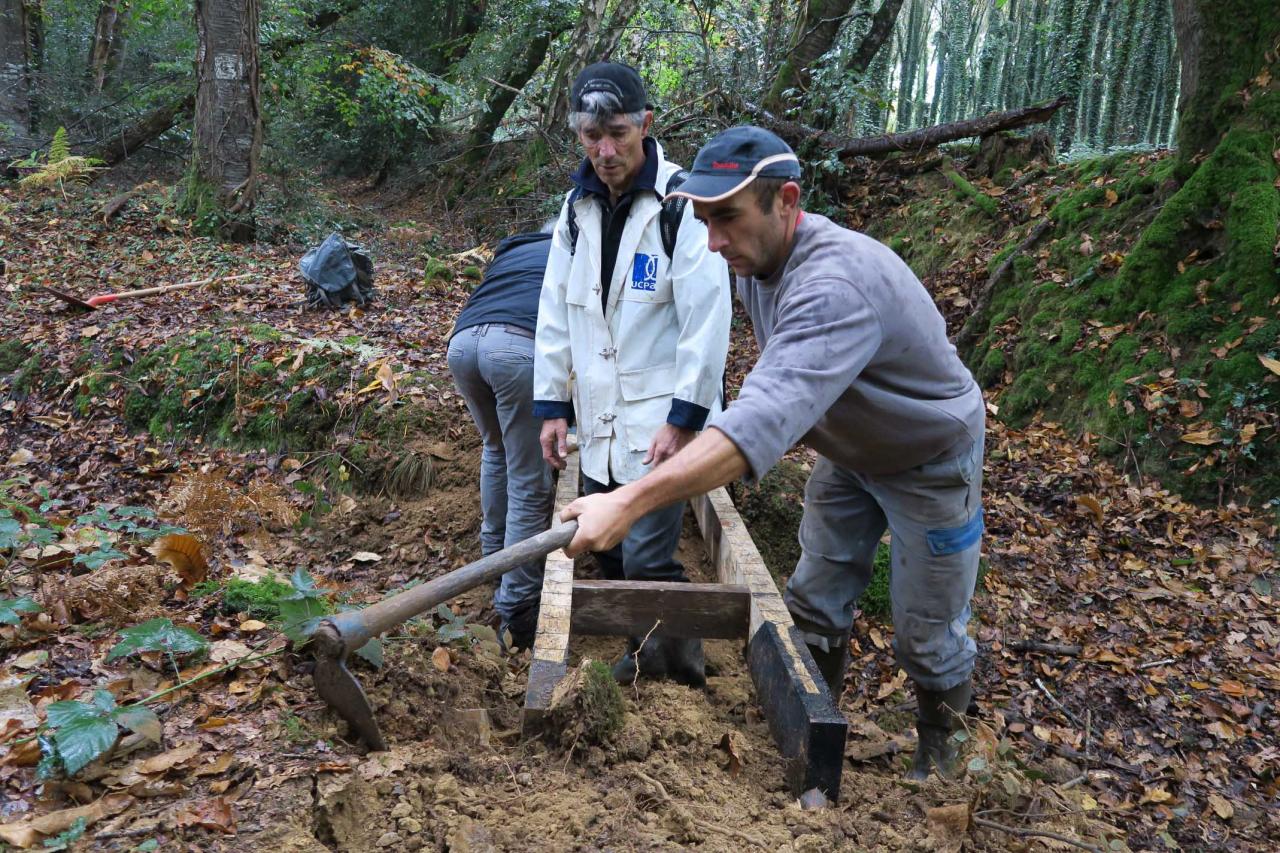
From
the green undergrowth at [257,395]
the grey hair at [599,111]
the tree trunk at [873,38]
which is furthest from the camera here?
the tree trunk at [873,38]

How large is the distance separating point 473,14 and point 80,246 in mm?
9139

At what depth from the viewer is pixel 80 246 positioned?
973cm

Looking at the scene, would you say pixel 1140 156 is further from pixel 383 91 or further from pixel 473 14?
pixel 473 14

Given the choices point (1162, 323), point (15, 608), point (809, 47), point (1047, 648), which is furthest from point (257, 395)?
point (809, 47)

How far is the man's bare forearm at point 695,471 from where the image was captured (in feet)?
6.88

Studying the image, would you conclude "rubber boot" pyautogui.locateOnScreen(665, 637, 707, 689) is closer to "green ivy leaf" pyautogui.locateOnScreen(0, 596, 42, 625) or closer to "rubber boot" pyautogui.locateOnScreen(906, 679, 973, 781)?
"rubber boot" pyautogui.locateOnScreen(906, 679, 973, 781)

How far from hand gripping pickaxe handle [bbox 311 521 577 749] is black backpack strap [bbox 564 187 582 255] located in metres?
1.57

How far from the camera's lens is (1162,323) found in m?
6.63

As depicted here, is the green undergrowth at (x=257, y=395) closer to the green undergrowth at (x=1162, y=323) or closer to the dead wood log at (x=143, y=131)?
the green undergrowth at (x=1162, y=323)

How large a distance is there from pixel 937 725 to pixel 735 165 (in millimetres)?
2230

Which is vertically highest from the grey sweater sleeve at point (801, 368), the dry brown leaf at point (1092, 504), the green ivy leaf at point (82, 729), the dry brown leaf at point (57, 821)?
the grey sweater sleeve at point (801, 368)

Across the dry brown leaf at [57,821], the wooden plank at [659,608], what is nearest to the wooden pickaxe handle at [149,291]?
the wooden plank at [659,608]

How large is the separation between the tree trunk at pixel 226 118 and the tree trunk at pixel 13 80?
17.7ft

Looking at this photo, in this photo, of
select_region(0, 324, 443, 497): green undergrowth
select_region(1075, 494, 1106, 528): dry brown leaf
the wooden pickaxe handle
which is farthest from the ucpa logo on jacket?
the wooden pickaxe handle
